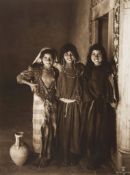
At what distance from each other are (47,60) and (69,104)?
1.83 feet

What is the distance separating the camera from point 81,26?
7234mm

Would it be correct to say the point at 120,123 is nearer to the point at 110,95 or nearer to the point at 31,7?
the point at 110,95

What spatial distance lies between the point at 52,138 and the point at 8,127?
1.76 meters

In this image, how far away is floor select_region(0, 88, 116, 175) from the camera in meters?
4.18

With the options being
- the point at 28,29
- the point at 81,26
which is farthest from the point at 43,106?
the point at 28,29

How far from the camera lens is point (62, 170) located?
422 centimetres

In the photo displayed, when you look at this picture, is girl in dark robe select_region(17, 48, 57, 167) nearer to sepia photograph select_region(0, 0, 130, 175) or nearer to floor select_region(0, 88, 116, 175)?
sepia photograph select_region(0, 0, 130, 175)

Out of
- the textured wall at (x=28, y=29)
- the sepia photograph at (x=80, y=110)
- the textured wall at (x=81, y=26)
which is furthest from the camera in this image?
the textured wall at (x=28, y=29)

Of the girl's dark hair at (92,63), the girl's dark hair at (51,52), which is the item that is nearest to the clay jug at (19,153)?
the girl's dark hair at (51,52)

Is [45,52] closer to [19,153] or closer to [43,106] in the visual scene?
[43,106]

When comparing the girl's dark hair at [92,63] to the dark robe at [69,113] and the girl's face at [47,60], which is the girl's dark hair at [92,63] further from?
the girl's face at [47,60]

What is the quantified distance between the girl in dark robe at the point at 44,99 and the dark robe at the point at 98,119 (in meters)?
0.37

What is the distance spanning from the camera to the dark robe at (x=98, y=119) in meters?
4.33

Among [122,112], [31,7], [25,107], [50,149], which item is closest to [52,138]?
[50,149]
